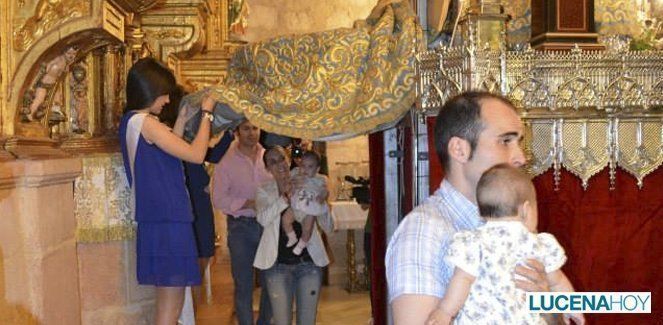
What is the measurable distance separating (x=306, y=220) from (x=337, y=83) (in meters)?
1.56

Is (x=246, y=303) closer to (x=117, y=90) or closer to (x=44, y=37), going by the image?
(x=117, y=90)

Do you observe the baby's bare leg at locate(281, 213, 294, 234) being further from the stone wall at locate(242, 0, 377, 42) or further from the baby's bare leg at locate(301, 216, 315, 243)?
the stone wall at locate(242, 0, 377, 42)

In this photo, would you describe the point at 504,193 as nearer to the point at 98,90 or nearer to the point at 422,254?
the point at 422,254

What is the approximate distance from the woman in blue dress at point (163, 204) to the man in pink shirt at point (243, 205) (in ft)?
5.66

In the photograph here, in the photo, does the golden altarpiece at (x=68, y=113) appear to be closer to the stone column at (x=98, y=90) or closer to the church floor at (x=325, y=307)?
the stone column at (x=98, y=90)

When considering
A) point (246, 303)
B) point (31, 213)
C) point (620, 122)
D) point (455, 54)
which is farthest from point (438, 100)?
point (246, 303)

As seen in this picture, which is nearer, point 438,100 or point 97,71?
point 438,100

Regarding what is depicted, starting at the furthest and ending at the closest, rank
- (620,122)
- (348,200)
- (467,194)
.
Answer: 1. (348,200)
2. (620,122)
3. (467,194)

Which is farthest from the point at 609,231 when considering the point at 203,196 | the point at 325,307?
the point at 325,307

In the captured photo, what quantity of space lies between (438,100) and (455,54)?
0.21m

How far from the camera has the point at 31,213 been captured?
146 inches

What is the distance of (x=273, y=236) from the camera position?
5371 mm

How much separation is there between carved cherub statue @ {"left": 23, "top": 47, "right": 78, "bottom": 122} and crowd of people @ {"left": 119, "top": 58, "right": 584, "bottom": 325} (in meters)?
0.39

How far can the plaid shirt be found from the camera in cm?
220
